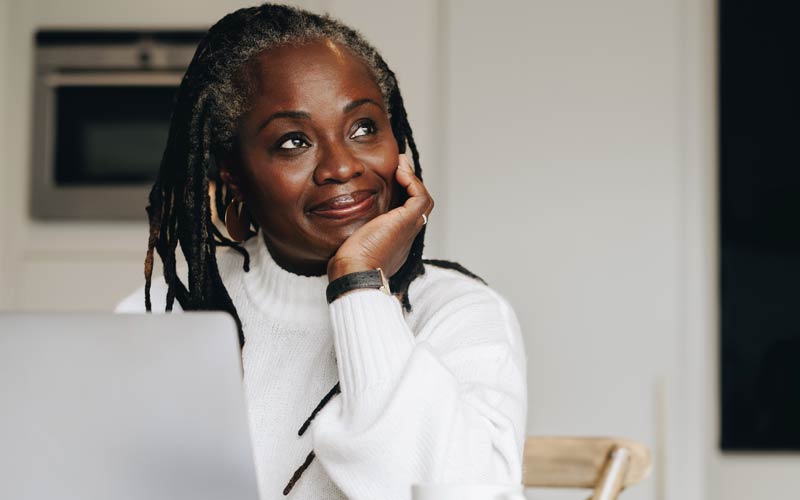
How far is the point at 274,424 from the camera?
121 cm

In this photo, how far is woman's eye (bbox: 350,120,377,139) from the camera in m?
1.22

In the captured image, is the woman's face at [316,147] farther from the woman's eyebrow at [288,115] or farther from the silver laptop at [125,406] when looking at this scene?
the silver laptop at [125,406]

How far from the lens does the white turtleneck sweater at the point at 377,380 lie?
99 centimetres

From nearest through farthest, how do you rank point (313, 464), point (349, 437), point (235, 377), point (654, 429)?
point (235, 377), point (349, 437), point (313, 464), point (654, 429)

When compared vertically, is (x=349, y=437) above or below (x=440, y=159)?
below

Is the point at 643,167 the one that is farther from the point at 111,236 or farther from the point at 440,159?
the point at 111,236

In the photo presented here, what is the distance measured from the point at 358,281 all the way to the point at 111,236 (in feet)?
6.01

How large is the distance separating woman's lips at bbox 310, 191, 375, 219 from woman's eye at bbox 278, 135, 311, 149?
69 mm

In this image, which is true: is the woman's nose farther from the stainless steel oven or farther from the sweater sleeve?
the stainless steel oven

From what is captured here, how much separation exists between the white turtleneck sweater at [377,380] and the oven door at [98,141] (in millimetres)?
1361

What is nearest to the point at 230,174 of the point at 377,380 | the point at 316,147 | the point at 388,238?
the point at 316,147

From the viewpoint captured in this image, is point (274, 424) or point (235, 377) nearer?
point (235, 377)
